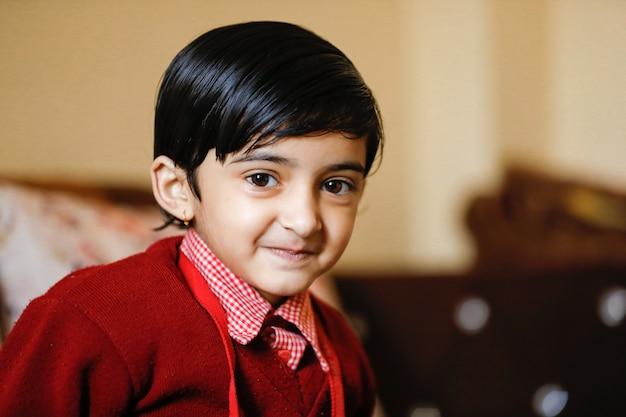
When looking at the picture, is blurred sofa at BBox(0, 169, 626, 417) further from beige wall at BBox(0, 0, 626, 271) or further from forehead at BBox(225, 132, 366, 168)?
forehead at BBox(225, 132, 366, 168)

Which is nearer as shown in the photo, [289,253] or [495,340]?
[289,253]

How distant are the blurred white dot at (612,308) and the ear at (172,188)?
1.11 meters

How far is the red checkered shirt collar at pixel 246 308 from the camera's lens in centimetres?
69

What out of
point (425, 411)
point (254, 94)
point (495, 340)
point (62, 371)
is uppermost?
point (254, 94)

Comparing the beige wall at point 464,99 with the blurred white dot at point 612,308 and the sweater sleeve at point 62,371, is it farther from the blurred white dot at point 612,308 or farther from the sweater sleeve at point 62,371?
the sweater sleeve at point 62,371

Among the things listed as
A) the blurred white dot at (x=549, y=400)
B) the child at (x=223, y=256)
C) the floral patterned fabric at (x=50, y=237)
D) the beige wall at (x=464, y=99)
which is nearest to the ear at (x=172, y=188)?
the child at (x=223, y=256)

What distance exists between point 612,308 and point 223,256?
3.64ft

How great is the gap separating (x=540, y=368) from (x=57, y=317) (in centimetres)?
115

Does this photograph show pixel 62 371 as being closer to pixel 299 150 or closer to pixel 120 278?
pixel 120 278

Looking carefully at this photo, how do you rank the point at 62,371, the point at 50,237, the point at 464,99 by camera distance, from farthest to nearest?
the point at 464,99 → the point at 50,237 → the point at 62,371

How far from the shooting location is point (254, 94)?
64 cm

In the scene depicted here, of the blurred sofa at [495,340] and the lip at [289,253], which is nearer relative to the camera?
the lip at [289,253]

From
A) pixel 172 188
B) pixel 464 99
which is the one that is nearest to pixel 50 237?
pixel 172 188

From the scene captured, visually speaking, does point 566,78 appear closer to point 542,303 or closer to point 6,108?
point 542,303
